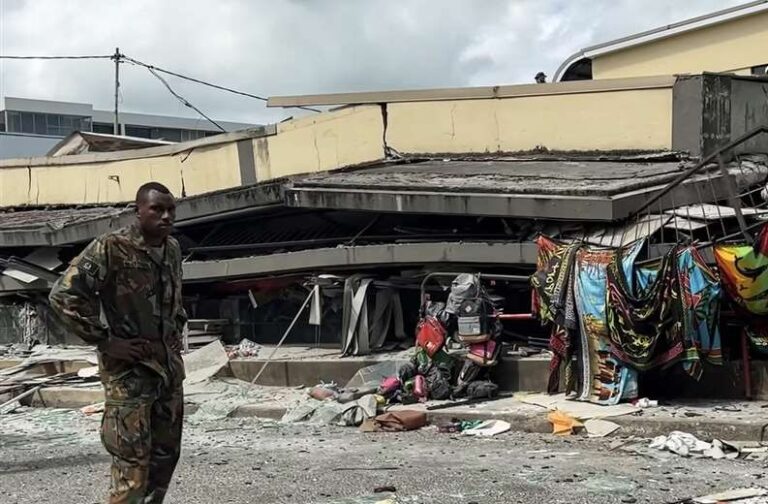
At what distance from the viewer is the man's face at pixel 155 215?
4324 mm

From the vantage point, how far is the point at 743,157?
11047mm

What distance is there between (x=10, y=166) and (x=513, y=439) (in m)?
15.0

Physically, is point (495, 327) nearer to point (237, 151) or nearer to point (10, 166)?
point (237, 151)

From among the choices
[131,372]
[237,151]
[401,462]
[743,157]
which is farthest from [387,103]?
[131,372]

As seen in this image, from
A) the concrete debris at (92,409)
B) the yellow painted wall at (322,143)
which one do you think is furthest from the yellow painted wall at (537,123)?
the concrete debris at (92,409)

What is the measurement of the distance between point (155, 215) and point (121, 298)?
0.45 m

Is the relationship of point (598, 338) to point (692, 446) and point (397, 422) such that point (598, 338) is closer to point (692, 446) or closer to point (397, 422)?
point (692, 446)

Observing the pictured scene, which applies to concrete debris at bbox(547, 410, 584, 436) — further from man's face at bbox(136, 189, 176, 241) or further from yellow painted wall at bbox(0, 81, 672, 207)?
yellow painted wall at bbox(0, 81, 672, 207)

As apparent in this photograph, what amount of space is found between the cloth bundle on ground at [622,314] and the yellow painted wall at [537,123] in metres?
3.61

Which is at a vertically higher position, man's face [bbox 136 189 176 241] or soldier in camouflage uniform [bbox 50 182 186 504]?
man's face [bbox 136 189 176 241]

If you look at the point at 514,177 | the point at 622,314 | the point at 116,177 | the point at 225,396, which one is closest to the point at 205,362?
the point at 225,396

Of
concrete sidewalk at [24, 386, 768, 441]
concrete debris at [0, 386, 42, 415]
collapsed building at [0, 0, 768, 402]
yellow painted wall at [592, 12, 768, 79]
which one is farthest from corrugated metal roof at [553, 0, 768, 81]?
concrete debris at [0, 386, 42, 415]

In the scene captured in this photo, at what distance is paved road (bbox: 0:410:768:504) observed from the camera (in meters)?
5.56

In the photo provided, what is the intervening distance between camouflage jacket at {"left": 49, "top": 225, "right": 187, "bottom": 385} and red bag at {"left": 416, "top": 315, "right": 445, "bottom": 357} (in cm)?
484
